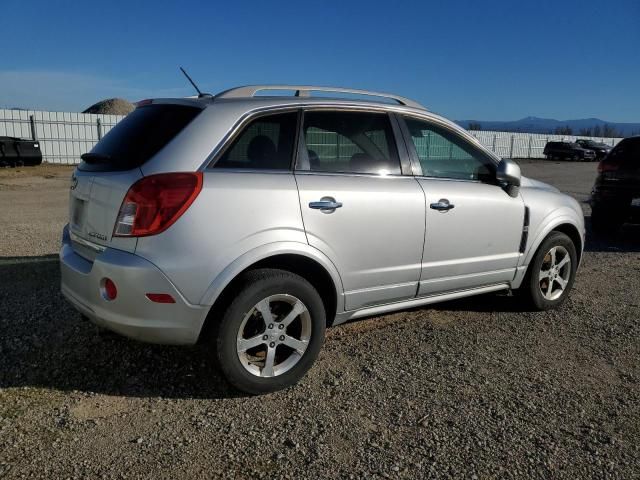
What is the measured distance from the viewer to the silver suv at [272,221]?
9.99 feet

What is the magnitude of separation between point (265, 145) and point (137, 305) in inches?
47.3

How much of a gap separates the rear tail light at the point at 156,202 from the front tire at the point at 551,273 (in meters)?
3.13

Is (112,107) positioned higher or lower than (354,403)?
higher

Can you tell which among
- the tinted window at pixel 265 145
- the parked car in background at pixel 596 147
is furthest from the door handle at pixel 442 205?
the parked car in background at pixel 596 147

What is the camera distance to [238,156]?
10.8ft

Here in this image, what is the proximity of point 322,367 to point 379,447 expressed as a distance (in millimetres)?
1005

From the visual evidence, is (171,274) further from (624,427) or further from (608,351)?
(608,351)

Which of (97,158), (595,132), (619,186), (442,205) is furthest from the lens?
(595,132)

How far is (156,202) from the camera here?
299 centimetres

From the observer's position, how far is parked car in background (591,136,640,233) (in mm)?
8219

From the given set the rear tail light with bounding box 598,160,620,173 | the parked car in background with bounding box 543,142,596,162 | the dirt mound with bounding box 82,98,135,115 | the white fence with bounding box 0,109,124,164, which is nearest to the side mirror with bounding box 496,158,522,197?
the rear tail light with bounding box 598,160,620,173

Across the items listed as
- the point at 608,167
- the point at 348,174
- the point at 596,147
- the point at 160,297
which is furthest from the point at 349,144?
the point at 596,147

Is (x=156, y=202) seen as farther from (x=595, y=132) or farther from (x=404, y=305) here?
(x=595, y=132)

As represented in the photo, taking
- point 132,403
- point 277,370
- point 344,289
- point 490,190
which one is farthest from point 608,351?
point 132,403
